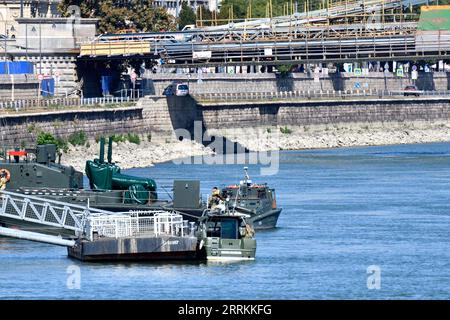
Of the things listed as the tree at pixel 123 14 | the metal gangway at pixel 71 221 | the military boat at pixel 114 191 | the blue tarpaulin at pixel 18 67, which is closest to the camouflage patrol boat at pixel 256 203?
the military boat at pixel 114 191

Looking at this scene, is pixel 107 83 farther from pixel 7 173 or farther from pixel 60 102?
pixel 7 173

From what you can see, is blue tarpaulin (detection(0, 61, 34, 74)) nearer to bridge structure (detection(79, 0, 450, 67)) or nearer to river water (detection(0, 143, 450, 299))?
bridge structure (detection(79, 0, 450, 67))

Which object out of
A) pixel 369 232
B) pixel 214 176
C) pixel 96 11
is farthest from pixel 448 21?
pixel 369 232

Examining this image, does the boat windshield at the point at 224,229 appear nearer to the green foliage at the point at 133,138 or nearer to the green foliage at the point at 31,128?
the green foliage at the point at 31,128

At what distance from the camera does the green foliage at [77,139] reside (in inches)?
5399

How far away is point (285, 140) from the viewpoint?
6816 inches

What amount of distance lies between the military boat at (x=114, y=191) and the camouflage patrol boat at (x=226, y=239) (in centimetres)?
1040

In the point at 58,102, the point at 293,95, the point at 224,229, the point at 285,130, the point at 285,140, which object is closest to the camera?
the point at 224,229

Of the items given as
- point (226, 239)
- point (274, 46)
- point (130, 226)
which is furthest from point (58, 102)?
point (226, 239)

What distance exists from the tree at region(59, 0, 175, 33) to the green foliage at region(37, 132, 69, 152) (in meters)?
45.8

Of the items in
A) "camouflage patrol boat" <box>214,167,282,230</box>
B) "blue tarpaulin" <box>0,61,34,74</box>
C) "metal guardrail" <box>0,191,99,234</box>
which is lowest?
"camouflage patrol boat" <box>214,167,282,230</box>

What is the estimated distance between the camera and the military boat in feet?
272

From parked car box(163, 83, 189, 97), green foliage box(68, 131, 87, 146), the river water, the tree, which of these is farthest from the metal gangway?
the tree

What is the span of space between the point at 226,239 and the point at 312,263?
3.60 metres
